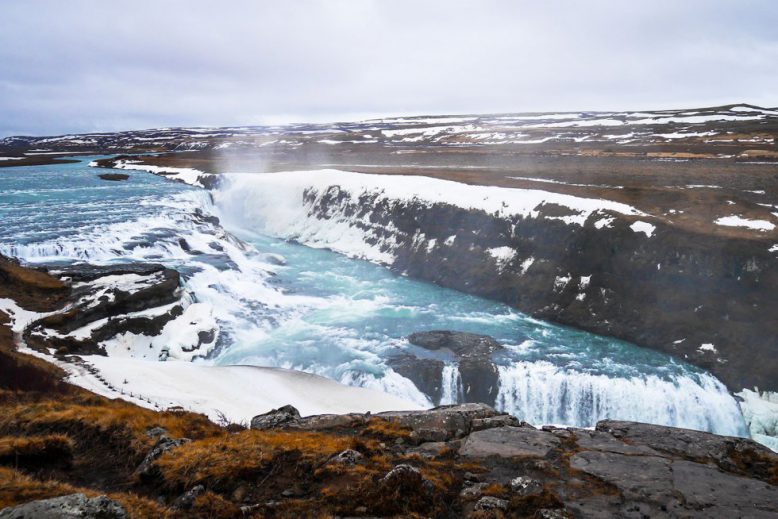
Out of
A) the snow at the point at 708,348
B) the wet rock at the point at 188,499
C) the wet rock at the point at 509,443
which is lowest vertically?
the snow at the point at 708,348

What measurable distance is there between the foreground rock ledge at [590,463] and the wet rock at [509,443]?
0.02 metres

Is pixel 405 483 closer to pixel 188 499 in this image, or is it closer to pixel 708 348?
pixel 188 499

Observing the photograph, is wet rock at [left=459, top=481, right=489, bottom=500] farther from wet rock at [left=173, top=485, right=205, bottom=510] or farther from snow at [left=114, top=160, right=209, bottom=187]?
snow at [left=114, top=160, right=209, bottom=187]

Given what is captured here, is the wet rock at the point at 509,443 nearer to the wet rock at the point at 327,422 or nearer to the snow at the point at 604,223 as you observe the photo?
the wet rock at the point at 327,422

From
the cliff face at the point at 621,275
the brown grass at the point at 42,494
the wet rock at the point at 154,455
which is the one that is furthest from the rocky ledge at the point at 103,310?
the cliff face at the point at 621,275

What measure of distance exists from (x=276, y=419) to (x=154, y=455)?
155 inches

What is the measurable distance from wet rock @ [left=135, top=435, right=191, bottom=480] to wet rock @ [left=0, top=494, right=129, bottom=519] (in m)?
2.60

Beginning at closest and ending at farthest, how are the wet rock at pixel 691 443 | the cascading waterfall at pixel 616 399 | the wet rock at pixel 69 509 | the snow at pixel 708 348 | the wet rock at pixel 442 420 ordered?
the wet rock at pixel 69 509 → the wet rock at pixel 691 443 → the wet rock at pixel 442 420 → the cascading waterfall at pixel 616 399 → the snow at pixel 708 348

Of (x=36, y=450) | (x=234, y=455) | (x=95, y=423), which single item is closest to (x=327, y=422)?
(x=234, y=455)

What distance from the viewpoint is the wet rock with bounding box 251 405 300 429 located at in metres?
12.0

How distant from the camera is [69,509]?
210 inches

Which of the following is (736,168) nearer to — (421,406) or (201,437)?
(421,406)

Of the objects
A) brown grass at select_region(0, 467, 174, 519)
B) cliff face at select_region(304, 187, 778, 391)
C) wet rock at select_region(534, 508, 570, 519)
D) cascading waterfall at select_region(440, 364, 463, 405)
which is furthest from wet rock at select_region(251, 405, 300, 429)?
cliff face at select_region(304, 187, 778, 391)

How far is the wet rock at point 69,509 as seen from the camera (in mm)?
5062
